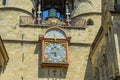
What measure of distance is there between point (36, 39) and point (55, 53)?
1376mm

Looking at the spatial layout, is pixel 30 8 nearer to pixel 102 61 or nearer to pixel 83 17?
pixel 83 17

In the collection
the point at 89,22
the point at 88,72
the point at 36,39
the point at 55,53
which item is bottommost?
the point at 88,72

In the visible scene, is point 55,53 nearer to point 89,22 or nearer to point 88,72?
point 88,72

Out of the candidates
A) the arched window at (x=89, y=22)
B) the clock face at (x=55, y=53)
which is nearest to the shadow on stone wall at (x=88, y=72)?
the clock face at (x=55, y=53)

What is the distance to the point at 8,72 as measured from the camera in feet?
67.8

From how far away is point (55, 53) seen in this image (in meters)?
21.5

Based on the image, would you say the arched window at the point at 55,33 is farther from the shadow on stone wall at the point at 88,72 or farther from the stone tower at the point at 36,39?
the shadow on stone wall at the point at 88,72

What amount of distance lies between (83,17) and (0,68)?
21.7 feet

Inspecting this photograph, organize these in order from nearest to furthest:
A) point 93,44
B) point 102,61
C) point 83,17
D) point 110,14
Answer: point 110,14, point 102,61, point 93,44, point 83,17

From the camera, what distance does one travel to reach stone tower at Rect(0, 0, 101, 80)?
2083 cm

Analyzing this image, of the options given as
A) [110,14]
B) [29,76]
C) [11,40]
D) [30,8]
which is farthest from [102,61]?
[30,8]

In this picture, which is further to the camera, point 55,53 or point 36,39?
point 36,39

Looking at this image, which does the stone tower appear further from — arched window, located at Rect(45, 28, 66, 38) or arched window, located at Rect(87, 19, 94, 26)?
arched window, located at Rect(45, 28, 66, 38)

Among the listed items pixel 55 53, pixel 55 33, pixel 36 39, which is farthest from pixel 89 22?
pixel 36 39
